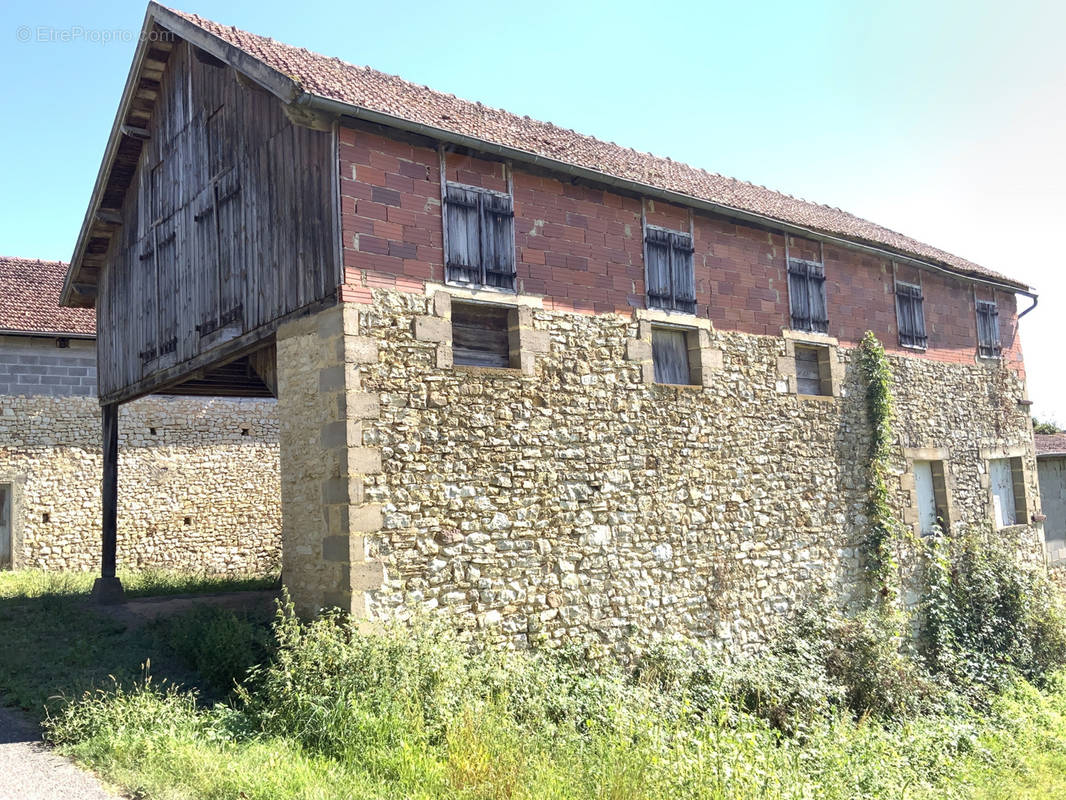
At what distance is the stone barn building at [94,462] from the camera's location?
1625 cm

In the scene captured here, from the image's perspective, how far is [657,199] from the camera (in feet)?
36.5

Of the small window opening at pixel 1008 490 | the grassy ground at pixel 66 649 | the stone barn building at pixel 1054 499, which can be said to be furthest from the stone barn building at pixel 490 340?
the stone barn building at pixel 1054 499

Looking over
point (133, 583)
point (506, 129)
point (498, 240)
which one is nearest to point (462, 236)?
point (498, 240)

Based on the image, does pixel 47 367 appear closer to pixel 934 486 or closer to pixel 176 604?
pixel 176 604

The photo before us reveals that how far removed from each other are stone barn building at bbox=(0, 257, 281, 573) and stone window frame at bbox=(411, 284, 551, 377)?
1035cm

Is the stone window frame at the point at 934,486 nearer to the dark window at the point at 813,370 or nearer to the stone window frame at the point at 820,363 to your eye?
the stone window frame at the point at 820,363

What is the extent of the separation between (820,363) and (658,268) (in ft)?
11.9

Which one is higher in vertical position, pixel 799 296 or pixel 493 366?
pixel 799 296

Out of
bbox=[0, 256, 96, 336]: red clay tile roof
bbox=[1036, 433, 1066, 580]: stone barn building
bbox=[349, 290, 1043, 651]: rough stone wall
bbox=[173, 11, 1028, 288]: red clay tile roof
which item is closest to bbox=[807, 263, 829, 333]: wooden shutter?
bbox=[173, 11, 1028, 288]: red clay tile roof

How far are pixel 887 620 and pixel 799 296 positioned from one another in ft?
16.0

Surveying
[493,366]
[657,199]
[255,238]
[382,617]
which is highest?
[657,199]

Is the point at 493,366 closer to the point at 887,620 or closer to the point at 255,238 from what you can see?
the point at 255,238

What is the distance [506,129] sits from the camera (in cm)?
1023

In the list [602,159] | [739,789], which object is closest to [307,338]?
[602,159]
